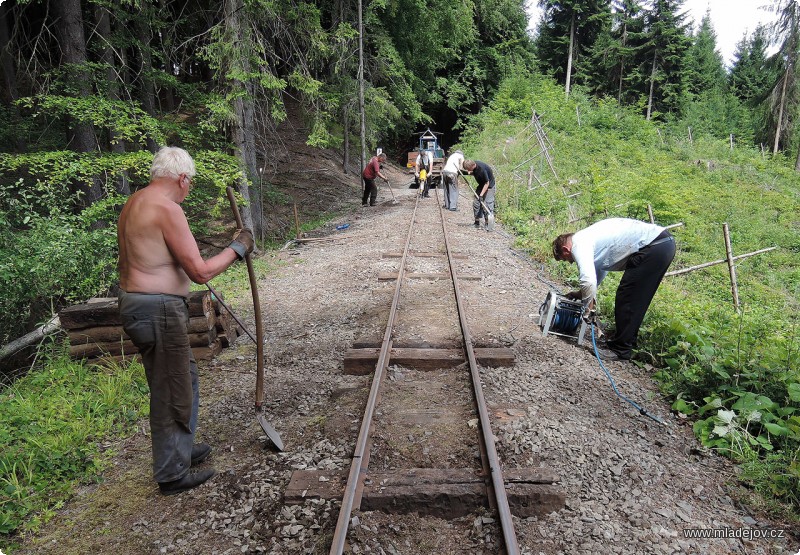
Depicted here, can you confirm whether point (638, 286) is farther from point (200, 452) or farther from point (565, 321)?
point (200, 452)

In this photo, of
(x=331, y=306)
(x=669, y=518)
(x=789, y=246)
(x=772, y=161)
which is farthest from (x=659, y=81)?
(x=669, y=518)

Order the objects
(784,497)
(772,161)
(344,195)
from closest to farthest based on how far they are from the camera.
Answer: (784,497)
(344,195)
(772,161)

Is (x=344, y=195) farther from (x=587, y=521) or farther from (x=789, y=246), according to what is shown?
(x=587, y=521)

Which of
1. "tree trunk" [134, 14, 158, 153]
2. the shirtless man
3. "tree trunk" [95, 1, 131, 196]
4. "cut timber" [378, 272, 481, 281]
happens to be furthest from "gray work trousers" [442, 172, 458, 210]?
the shirtless man

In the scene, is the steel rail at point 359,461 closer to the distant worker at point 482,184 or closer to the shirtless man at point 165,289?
the shirtless man at point 165,289

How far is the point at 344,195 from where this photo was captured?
67.4ft

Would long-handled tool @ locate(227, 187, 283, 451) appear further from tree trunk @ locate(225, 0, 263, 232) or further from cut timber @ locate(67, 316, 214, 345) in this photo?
tree trunk @ locate(225, 0, 263, 232)

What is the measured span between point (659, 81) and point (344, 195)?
3029cm

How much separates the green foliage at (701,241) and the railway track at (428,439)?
180cm

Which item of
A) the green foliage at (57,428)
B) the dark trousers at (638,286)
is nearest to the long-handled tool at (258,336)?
the green foliage at (57,428)

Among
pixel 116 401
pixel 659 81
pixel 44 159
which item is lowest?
pixel 116 401

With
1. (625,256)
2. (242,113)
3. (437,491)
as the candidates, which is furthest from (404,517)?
(242,113)

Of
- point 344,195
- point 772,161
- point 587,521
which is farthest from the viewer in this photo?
point 772,161

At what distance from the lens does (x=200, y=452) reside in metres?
3.51
